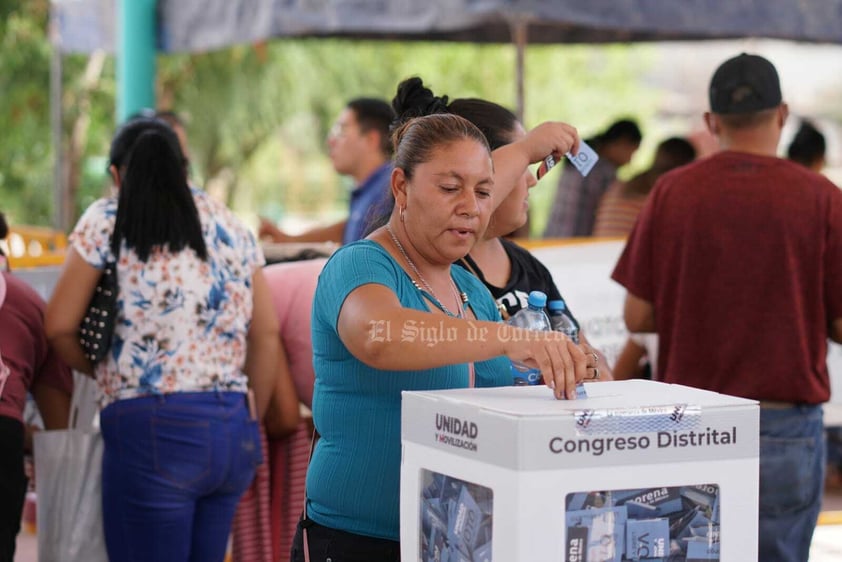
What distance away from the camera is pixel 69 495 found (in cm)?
431

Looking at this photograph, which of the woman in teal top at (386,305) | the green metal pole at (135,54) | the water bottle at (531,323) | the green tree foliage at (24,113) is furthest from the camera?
the green tree foliage at (24,113)

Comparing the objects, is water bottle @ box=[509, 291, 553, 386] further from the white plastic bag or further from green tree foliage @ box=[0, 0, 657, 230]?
green tree foliage @ box=[0, 0, 657, 230]

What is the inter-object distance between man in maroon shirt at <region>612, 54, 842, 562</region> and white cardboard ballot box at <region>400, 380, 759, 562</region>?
5.65 feet

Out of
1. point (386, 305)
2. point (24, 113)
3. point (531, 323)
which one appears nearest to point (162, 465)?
point (531, 323)

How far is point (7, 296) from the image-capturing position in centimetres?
418

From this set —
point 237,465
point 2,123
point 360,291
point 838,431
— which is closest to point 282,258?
point 237,465

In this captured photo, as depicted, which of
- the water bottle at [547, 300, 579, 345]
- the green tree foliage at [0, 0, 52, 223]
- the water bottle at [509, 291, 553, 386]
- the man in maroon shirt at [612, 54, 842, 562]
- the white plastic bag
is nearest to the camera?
the water bottle at [509, 291, 553, 386]

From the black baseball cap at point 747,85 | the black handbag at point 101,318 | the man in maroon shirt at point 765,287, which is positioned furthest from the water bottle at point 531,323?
the black handbag at point 101,318

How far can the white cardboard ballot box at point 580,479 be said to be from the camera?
7.02 feet

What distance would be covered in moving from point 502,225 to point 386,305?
35.4 inches

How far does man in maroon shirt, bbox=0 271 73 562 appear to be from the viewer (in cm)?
402

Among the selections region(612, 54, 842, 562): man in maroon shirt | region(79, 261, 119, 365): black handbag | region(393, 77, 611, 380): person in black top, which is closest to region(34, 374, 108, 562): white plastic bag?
region(79, 261, 119, 365): black handbag

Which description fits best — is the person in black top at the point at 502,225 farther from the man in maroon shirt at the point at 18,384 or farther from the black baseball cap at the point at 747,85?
the man in maroon shirt at the point at 18,384

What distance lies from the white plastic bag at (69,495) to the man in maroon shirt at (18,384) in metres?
0.15
